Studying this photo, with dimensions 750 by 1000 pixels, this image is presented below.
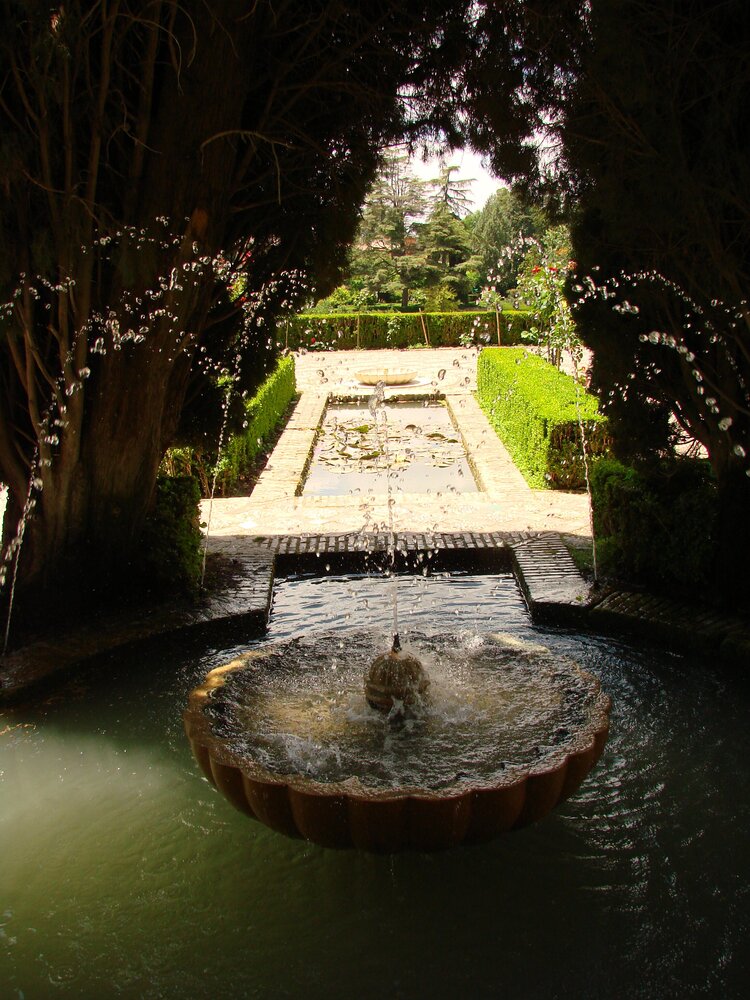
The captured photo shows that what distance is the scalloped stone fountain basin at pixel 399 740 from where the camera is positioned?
2713 millimetres

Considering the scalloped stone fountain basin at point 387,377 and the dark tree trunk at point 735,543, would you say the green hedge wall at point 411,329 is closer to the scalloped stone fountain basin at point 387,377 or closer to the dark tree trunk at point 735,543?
the scalloped stone fountain basin at point 387,377

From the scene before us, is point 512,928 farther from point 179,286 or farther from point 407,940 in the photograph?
point 179,286

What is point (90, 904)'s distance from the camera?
9.69 ft

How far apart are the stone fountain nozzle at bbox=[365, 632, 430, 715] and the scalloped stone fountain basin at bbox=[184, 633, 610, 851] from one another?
0.05m

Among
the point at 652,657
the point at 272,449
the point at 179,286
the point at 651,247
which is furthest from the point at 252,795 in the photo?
the point at 272,449

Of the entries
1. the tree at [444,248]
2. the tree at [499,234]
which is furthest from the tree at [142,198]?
the tree at [499,234]

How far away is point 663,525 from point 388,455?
5.96 m

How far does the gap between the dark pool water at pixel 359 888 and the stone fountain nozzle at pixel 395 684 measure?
58 centimetres

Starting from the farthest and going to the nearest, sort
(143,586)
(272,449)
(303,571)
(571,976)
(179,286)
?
(272,449)
(303,571)
(143,586)
(179,286)
(571,976)

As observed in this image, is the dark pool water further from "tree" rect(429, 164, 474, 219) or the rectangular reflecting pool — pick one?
"tree" rect(429, 164, 474, 219)

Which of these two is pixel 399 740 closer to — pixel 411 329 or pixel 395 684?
pixel 395 684

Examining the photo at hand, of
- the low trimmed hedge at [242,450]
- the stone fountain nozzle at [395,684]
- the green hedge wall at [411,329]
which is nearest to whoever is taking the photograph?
the stone fountain nozzle at [395,684]

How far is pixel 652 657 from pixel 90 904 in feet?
10.4

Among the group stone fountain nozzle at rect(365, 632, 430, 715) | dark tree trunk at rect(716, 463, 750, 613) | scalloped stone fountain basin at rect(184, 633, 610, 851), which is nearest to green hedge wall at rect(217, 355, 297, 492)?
scalloped stone fountain basin at rect(184, 633, 610, 851)
